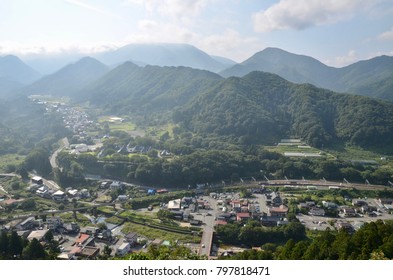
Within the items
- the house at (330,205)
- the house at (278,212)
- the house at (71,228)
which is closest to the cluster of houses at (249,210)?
the house at (278,212)

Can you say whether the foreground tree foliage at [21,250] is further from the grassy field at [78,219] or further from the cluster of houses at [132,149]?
the cluster of houses at [132,149]

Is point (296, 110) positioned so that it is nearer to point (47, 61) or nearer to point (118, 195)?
point (118, 195)

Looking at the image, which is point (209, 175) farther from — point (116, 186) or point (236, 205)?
point (116, 186)

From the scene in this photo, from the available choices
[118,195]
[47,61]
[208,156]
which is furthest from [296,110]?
[47,61]

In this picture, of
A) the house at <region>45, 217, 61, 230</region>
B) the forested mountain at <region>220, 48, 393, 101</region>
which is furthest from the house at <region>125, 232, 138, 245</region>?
the forested mountain at <region>220, 48, 393, 101</region>

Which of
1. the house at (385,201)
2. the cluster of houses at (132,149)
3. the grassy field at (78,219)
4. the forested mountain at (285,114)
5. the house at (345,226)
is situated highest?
the forested mountain at (285,114)

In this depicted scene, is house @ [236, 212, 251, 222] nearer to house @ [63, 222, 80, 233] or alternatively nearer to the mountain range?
house @ [63, 222, 80, 233]
